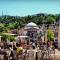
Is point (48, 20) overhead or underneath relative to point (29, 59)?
overhead

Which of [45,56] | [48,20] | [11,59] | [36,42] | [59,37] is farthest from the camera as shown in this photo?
[48,20]

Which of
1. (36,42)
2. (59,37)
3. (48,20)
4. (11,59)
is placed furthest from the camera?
(48,20)

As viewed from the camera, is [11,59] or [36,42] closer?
[11,59]

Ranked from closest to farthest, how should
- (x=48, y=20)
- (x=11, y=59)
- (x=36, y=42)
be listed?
1. (x=11, y=59)
2. (x=36, y=42)
3. (x=48, y=20)

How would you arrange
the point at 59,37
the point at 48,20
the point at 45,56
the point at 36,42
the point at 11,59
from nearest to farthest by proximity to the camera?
1. the point at 11,59
2. the point at 45,56
3. the point at 59,37
4. the point at 36,42
5. the point at 48,20

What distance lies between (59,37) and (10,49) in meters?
1.08

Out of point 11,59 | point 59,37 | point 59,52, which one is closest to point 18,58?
point 11,59

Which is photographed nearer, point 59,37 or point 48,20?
point 59,37

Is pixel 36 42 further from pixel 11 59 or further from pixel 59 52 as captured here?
pixel 11 59

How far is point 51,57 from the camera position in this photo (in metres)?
3.08

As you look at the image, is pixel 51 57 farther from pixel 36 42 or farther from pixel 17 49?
pixel 36 42

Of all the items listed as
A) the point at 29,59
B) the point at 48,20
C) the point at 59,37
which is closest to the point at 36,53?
the point at 29,59

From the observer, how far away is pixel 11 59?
286 cm

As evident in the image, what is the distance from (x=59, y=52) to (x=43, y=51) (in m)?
0.24
